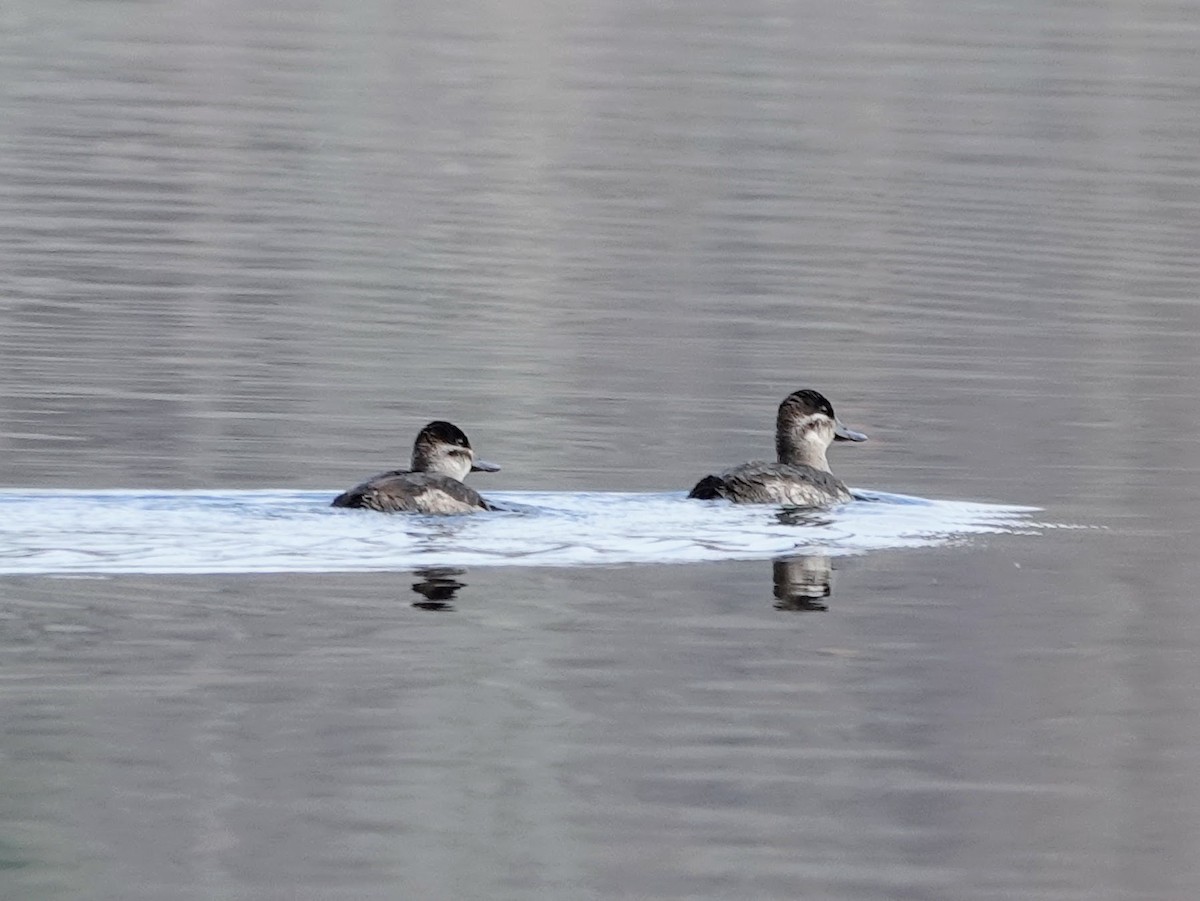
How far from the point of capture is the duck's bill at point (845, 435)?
17.2m

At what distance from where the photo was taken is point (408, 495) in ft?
48.5

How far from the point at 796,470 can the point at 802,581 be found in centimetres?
207

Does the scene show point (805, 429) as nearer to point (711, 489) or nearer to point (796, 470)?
point (796, 470)

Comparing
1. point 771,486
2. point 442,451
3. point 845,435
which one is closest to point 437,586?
point 442,451

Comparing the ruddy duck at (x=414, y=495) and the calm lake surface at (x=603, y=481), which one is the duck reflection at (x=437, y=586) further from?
the ruddy duck at (x=414, y=495)

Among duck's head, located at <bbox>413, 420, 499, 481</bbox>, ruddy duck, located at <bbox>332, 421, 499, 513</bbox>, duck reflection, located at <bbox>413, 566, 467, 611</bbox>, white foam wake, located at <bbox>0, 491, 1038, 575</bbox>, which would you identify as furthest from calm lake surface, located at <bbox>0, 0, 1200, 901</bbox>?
ruddy duck, located at <bbox>332, 421, 499, 513</bbox>

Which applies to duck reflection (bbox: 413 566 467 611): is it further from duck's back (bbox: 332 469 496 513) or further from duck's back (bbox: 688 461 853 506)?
duck's back (bbox: 688 461 853 506)

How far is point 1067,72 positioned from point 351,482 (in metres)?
43.6

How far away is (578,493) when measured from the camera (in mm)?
15672

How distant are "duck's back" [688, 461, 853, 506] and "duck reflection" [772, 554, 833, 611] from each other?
1091 millimetres

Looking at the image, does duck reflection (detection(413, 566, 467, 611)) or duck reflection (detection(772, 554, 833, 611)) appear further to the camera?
duck reflection (detection(772, 554, 833, 611))

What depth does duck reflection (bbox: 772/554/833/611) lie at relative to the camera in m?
13.3

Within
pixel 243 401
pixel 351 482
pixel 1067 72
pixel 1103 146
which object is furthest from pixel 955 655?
pixel 1067 72

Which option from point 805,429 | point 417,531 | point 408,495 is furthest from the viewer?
point 805,429
